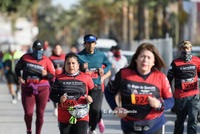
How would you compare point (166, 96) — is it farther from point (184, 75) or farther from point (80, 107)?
point (184, 75)

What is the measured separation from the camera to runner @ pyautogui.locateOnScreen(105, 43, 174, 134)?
4.73 m

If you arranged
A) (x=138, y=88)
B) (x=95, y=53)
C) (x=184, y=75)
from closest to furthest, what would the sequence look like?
(x=138, y=88) → (x=184, y=75) → (x=95, y=53)

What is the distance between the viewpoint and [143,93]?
15.6 ft

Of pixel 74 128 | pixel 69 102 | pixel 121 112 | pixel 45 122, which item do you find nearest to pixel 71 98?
pixel 69 102

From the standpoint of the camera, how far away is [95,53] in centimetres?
836

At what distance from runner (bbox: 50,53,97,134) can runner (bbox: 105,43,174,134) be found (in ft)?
4.14

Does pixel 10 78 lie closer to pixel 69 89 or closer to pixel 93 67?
pixel 93 67

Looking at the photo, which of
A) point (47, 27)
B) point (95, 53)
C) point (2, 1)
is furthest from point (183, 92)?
point (47, 27)

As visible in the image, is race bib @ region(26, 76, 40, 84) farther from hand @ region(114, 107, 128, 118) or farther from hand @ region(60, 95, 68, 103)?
hand @ region(114, 107, 128, 118)

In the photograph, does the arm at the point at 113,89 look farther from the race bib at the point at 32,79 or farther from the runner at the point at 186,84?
the race bib at the point at 32,79

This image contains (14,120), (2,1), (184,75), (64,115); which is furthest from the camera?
(2,1)

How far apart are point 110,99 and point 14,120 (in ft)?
22.9

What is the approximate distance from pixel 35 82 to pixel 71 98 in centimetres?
229

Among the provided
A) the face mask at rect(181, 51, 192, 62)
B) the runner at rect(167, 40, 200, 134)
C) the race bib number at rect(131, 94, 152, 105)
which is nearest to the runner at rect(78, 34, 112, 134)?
the runner at rect(167, 40, 200, 134)
